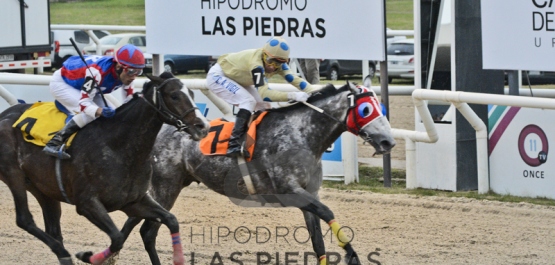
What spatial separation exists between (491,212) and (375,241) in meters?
1.50

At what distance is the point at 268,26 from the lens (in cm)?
1112

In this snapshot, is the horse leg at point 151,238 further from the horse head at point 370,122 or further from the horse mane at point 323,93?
the horse head at point 370,122

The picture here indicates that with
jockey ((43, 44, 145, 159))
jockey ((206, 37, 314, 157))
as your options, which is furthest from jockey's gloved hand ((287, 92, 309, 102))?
jockey ((43, 44, 145, 159))

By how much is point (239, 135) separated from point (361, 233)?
1.73 meters

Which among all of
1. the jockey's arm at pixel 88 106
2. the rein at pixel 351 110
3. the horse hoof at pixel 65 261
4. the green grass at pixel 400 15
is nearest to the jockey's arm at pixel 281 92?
the rein at pixel 351 110

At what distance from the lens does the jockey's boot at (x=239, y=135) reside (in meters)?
7.55

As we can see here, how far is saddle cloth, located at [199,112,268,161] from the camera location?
7.53 meters

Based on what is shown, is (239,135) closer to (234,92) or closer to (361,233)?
(234,92)

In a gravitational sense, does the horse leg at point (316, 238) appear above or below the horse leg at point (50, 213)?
below

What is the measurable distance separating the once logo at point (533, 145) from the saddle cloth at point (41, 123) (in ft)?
15.6

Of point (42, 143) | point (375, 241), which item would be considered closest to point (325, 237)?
point (375, 241)

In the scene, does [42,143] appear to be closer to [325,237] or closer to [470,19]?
[325,237]

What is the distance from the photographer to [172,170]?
7.97 meters

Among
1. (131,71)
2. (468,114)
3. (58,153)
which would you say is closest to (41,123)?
(58,153)
